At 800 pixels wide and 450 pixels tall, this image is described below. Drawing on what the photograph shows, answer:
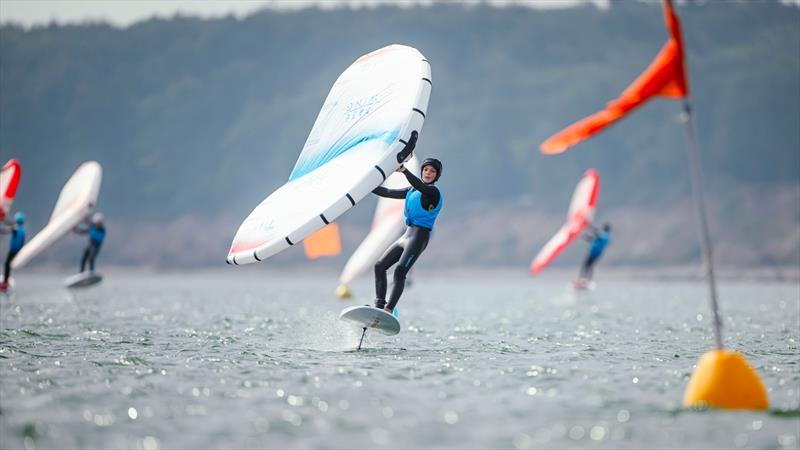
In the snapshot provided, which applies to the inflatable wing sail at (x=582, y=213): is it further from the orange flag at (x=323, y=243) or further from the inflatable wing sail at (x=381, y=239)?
the orange flag at (x=323, y=243)

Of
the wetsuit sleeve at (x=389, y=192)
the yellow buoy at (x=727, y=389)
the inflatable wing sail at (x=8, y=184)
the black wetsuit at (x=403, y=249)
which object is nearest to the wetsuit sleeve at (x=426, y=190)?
the black wetsuit at (x=403, y=249)

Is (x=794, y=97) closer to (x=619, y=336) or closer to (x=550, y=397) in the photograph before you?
(x=619, y=336)

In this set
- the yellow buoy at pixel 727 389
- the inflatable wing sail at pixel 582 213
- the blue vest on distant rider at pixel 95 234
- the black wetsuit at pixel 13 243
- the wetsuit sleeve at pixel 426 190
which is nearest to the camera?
the yellow buoy at pixel 727 389

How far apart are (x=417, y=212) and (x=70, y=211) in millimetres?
16058

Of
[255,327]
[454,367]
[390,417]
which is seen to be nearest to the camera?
[390,417]

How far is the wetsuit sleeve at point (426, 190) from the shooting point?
12.4m

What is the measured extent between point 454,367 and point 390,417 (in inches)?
124

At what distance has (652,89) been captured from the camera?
8.89 m

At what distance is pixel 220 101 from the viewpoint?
9288cm

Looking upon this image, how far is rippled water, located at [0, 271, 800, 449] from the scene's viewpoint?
728 cm

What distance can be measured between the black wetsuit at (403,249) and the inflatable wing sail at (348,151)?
533 mm

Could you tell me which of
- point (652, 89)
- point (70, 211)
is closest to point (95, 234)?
point (70, 211)

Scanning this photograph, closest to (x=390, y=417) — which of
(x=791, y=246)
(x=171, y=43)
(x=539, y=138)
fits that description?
(x=791, y=246)

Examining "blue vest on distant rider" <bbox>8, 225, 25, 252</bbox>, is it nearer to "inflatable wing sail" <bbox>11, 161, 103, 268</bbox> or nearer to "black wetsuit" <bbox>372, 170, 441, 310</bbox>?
"inflatable wing sail" <bbox>11, 161, 103, 268</bbox>
